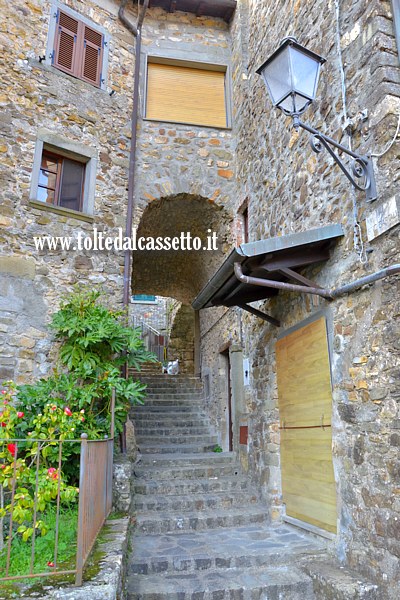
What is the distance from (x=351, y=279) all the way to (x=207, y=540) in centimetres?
285

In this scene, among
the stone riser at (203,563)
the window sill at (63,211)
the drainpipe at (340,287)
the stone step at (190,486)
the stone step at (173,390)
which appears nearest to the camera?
the drainpipe at (340,287)

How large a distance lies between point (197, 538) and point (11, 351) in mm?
3055

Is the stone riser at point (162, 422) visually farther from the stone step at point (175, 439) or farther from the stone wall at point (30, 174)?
the stone wall at point (30, 174)

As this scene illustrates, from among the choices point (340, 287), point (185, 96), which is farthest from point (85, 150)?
point (340, 287)

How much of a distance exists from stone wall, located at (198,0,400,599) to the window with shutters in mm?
3115

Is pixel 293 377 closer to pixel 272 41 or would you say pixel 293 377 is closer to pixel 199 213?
pixel 199 213

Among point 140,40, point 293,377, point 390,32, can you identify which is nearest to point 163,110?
point 140,40

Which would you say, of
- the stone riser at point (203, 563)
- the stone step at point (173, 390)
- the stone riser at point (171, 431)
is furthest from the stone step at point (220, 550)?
the stone step at point (173, 390)

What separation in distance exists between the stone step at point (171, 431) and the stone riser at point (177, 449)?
40cm

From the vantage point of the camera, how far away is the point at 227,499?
203 inches

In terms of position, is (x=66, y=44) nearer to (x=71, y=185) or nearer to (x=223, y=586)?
(x=71, y=185)

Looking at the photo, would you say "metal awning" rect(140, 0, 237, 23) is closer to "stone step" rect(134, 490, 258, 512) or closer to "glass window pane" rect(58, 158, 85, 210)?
"glass window pane" rect(58, 158, 85, 210)

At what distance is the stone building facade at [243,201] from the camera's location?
3.27 meters

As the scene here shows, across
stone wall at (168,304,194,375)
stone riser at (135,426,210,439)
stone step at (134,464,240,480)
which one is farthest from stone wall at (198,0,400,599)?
stone wall at (168,304,194,375)
